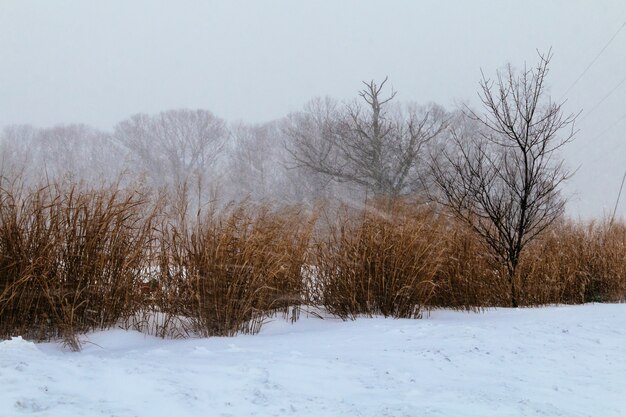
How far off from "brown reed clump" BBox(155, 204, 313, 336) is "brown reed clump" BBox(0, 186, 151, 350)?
25cm

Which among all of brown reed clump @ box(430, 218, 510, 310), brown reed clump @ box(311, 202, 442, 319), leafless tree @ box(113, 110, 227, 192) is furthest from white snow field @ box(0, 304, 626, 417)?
leafless tree @ box(113, 110, 227, 192)

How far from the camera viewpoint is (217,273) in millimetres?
4203

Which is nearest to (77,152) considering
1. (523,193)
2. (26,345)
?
(523,193)

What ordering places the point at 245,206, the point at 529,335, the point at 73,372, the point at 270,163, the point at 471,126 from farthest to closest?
the point at 270,163
the point at 471,126
the point at 245,206
the point at 529,335
the point at 73,372

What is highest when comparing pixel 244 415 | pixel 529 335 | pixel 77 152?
pixel 77 152

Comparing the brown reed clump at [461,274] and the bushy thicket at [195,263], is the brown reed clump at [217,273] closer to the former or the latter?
the bushy thicket at [195,263]

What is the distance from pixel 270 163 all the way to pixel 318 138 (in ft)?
27.3

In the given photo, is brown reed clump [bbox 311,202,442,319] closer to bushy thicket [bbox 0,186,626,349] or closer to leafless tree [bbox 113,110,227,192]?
bushy thicket [bbox 0,186,626,349]

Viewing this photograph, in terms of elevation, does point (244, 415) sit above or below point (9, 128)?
below

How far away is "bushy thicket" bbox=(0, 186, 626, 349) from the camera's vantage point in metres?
3.92

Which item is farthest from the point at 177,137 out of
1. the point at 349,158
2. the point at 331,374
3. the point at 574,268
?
the point at 331,374

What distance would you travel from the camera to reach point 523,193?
7.93 m

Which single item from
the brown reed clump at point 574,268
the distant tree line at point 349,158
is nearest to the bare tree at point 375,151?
the distant tree line at point 349,158

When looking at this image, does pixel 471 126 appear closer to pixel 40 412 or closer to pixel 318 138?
pixel 318 138
